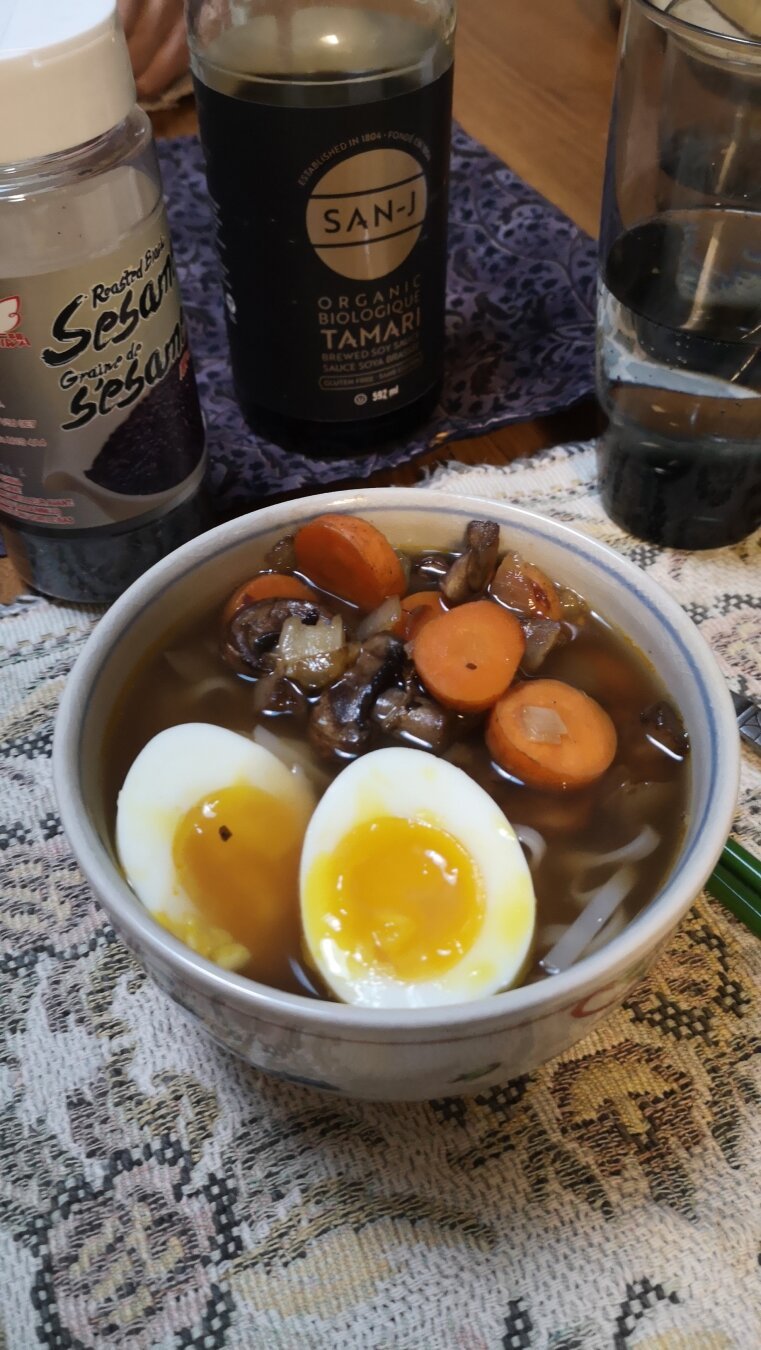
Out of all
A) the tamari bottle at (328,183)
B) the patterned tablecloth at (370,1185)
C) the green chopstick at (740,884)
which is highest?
the tamari bottle at (328,183)

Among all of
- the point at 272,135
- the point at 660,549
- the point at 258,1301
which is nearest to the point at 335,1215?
the point at 258,1301

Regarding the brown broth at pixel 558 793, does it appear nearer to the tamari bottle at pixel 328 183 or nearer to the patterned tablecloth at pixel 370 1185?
the patterned tablecloth at pixel 370 1185

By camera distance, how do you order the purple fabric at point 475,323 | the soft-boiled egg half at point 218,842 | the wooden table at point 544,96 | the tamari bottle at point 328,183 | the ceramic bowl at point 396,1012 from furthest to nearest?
the wooden table at point 544,96 < the purple fabric at point 475,323 < the tamari bottle at point 328,183 < the soft-boiled egg half at point 218,842 < the ceramic bowl at point 396,1012

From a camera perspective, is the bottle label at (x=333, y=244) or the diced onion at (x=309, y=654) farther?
the bottle label at (x=333, y=244)

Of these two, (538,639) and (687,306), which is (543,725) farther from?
(687,306)

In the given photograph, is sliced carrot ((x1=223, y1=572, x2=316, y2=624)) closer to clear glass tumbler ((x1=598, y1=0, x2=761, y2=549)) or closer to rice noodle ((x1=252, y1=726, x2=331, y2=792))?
rice noodle ((x1=252, y1=726, x2=331, y2=792))

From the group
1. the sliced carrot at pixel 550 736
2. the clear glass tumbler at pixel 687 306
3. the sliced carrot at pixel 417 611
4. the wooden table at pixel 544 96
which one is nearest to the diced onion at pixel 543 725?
the sliced carrot at pixel 550 736

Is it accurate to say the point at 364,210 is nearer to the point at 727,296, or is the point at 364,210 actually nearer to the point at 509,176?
the point at 727,296
